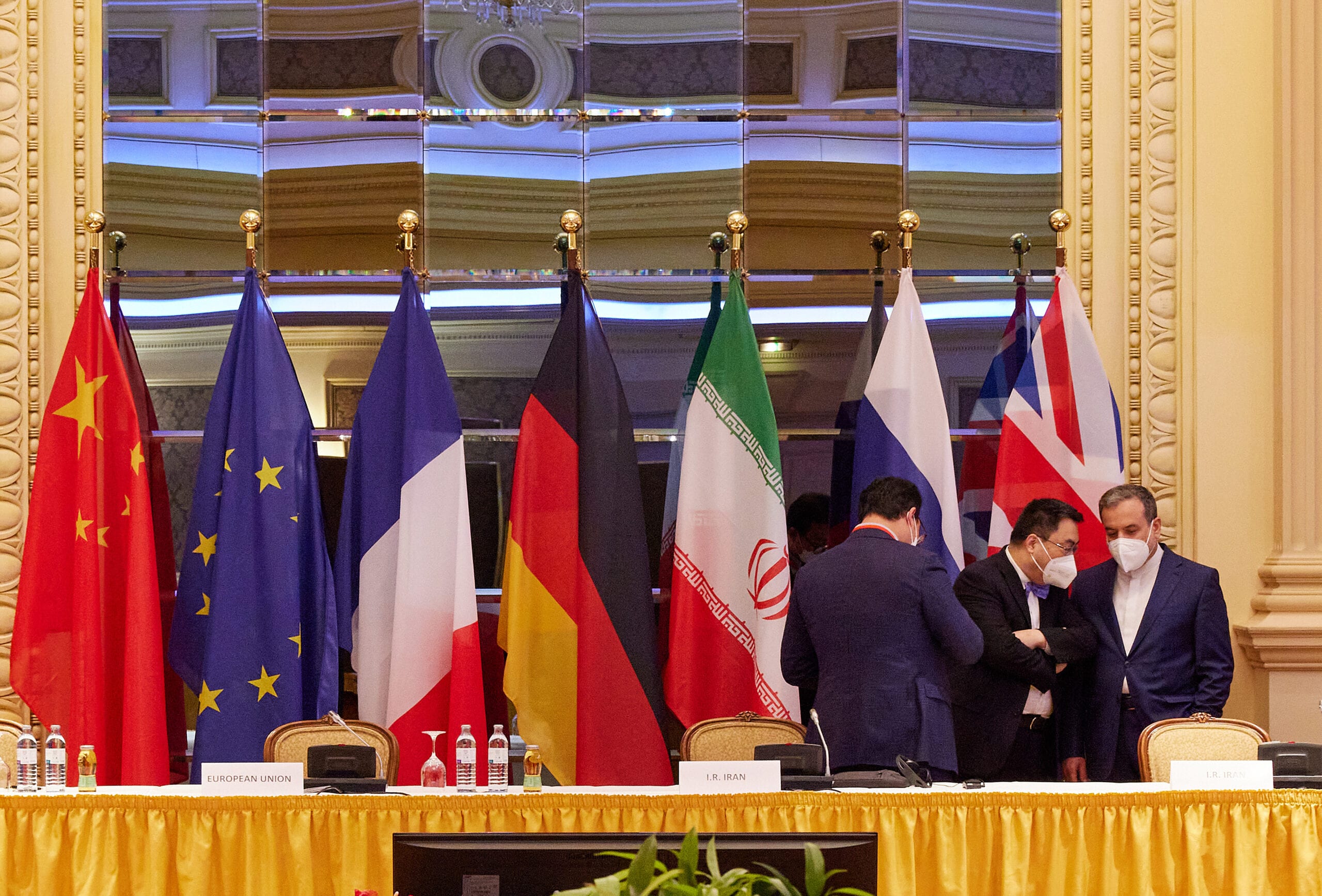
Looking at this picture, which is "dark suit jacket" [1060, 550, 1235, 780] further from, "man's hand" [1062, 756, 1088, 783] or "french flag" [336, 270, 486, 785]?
"french flag" [336, 270, 486, 785]

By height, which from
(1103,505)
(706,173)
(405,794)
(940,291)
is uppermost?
(706,173)

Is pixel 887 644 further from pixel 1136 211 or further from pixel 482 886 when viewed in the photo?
pixel 1136 211

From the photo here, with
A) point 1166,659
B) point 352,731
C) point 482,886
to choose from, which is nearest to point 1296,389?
point 1166,659

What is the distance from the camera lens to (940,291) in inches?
225

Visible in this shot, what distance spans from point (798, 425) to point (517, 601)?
54.3 inches

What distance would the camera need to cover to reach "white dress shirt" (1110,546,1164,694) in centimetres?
464

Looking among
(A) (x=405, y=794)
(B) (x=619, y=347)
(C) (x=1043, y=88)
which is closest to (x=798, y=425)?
(B) (x=619, y=347)

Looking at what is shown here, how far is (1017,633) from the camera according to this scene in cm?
455

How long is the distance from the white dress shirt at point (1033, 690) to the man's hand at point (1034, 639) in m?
0.06

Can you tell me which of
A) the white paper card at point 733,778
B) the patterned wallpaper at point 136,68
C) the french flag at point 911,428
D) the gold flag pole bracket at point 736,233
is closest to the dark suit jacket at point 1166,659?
the french flag at point 911,428

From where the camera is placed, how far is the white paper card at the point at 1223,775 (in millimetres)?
3506

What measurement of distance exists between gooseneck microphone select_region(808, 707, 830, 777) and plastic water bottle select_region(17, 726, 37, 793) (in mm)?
2030

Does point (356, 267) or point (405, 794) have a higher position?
point (356, 267)

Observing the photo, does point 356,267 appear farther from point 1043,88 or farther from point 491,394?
point 1043,88
